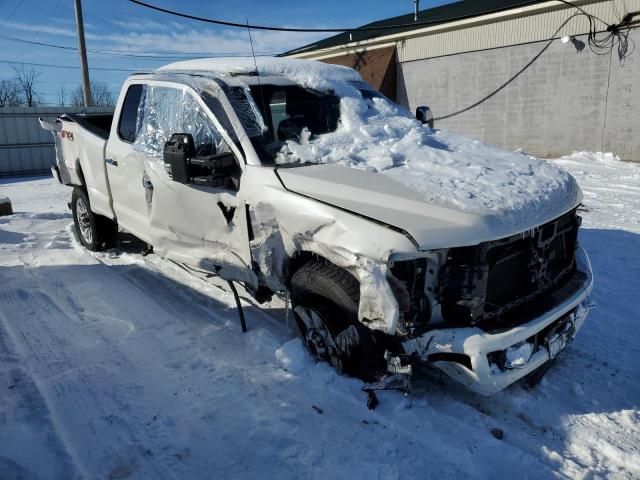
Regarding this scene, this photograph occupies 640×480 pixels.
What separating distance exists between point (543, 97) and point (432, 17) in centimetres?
790

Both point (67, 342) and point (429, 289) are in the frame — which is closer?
point (429, 289)

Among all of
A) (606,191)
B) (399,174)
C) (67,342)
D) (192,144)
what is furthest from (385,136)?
(606,191)

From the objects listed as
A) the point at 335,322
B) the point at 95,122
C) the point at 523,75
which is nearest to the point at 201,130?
the point at 335,322

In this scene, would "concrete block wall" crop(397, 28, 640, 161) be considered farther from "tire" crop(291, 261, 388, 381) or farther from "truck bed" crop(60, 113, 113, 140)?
"tire" crop(291, 261, 388, 381)

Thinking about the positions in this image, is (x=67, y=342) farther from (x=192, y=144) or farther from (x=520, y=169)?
(x=520, y=169)

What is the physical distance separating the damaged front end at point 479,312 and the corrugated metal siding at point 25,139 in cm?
1671

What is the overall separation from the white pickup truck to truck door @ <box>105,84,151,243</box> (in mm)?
28

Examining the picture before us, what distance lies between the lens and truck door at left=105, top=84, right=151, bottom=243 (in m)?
4.88

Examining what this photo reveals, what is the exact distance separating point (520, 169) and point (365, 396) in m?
1.93

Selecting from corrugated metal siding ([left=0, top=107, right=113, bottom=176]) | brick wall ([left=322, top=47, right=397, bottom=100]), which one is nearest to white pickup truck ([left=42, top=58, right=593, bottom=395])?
corrugated metal siding ([left=0, top=107, right=113, bottom=176])

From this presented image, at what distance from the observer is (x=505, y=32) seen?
15.8m

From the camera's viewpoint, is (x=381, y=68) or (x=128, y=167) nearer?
(x=128, y=167)

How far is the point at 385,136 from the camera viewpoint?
4090 millimetres

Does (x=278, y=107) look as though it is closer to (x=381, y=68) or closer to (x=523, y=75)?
(x=523, y=75)
